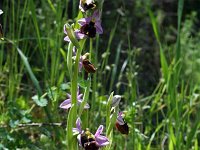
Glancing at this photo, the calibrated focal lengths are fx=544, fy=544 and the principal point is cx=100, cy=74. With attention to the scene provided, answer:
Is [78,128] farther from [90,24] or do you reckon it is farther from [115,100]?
[90,24]

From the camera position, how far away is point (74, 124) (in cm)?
144

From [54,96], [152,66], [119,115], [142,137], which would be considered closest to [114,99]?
[119,115]

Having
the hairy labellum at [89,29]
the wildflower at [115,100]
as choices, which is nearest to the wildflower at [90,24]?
the hairy labellum at [89,29]

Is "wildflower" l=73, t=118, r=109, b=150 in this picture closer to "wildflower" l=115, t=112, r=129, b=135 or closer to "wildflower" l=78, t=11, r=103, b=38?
"wildflower" l=115, t=112, r=129, b=135

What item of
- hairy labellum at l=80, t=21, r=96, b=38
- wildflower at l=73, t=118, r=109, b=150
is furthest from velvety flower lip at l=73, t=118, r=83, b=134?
hairy labellum at l=80, t=21, r=96, b=38

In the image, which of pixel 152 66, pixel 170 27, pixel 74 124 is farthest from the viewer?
pixel 170 27

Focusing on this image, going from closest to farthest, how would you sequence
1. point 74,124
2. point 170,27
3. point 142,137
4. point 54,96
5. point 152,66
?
point 74,124, point 54,96, point 142,137, point 152,66, point 170,27

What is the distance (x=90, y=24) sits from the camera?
1.40 metres

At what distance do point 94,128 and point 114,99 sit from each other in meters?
0.70

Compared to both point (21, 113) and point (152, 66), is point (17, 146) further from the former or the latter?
point (152, 66)

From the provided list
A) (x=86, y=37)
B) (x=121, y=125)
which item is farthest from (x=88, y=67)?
(x=121, y=125)

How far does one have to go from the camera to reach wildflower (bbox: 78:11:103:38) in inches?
55.2

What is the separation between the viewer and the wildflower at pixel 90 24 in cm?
140

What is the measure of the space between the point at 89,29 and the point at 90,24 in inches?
0.5
